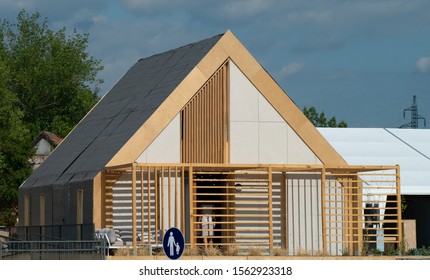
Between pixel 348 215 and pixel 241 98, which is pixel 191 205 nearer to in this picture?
pixel 241 98

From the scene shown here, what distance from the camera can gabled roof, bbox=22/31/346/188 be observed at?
153 ft

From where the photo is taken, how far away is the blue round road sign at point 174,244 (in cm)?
3073

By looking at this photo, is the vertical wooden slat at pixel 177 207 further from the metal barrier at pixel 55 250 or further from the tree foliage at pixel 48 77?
the tree foliage at pixel 48 77

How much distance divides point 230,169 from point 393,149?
20330 mm

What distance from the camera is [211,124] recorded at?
47.7 metres

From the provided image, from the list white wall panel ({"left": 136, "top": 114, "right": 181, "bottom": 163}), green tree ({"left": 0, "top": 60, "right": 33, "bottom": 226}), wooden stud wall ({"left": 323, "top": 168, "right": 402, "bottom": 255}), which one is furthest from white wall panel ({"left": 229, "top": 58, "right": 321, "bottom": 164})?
green tree ({"left": 0, "top": 60, "right": 33, "bottom": 226})

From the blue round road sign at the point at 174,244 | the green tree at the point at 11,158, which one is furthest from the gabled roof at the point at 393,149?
the blue round road sign at the point at 174,244

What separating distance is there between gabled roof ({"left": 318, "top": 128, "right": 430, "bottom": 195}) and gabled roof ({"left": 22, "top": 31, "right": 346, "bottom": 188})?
1165 cm

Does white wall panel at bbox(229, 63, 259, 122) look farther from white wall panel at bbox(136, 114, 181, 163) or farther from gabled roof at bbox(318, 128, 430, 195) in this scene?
gabled roof at bbox(318, 128, 430, 195)

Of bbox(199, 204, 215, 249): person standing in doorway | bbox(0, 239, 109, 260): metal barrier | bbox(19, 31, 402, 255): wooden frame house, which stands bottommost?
bbox(0, 239, 109, 260): metal barrier

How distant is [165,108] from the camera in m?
46.9

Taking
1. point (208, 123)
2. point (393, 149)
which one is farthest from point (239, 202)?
point (393, 149)

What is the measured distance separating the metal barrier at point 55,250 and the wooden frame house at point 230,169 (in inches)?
132
